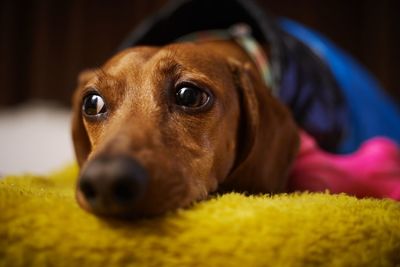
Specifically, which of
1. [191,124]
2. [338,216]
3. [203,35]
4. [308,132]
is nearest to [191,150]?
[191,124]

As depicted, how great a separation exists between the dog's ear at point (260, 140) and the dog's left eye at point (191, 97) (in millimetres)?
183

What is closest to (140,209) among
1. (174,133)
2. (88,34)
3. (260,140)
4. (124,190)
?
(124,190)

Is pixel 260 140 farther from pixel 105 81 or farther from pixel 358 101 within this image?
pixel 358 101

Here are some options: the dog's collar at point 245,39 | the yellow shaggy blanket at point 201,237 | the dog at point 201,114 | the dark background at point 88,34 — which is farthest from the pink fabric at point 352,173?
the dark background at point 88,34

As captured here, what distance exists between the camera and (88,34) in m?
3.56

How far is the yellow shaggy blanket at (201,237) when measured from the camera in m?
0.71

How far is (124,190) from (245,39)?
1.40 metres

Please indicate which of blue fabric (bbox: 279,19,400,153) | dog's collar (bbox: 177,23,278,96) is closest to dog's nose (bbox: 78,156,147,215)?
dog's collar (bbox: 177,23,278,96)

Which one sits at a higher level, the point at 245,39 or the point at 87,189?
the point at 245,39

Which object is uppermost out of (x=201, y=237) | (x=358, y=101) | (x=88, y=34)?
(x=88, y=34)

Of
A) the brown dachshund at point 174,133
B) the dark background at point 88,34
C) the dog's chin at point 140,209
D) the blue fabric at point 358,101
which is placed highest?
the dark background at point 88,34

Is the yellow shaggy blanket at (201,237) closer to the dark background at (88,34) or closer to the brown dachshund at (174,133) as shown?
the brown dachshund at (174,133)

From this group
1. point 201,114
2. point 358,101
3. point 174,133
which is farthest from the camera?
point 358,101

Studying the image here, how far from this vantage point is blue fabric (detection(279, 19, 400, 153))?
7.14 feet
